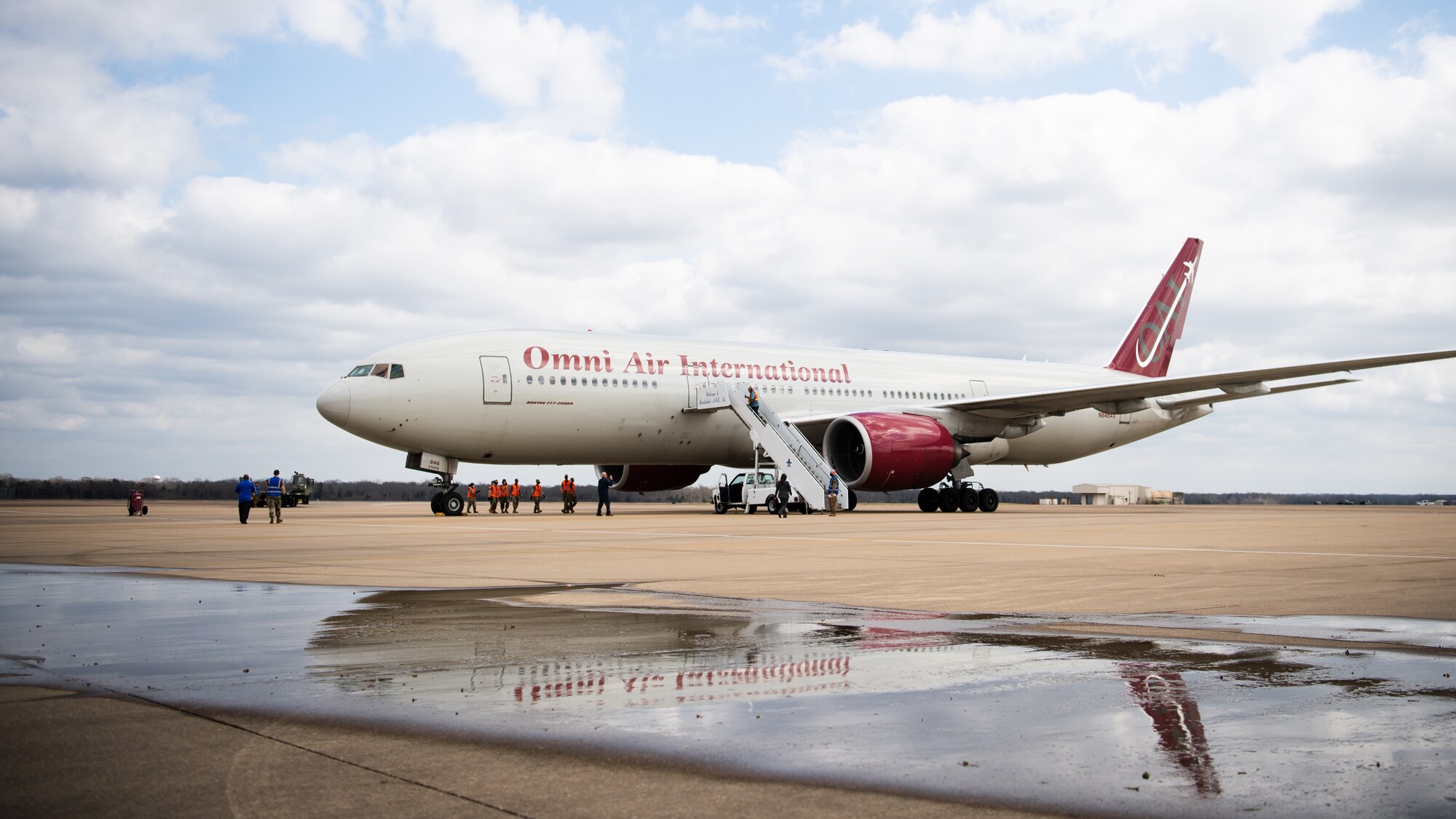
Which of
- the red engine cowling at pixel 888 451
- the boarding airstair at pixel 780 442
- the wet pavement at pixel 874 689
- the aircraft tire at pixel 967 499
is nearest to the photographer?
the wet pavement at pixel 874 689

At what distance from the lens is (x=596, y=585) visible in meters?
9.13

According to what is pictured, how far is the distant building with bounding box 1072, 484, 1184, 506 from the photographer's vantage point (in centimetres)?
6562

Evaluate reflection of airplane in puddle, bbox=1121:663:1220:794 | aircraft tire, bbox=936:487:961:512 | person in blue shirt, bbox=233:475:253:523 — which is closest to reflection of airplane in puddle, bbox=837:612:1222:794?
reflection of airplane in puddle, bbox=1121:663:1220:794

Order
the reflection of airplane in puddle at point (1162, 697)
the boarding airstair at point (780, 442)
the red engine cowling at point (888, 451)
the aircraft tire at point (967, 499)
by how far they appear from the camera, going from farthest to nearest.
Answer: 1. the aircraft tire at point (967, 499)
2. the red engine cowling at point (888, 451)
3. the boarding airstair at point (780, 442)
4. the reflection of airplane in puddle at point (1162, 697)

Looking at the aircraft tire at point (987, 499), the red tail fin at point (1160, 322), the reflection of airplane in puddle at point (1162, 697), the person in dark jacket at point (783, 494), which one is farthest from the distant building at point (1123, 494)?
the reflection of airplane in puddle at point (1162, 697)

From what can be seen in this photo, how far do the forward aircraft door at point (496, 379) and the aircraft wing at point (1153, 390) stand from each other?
1195 cm

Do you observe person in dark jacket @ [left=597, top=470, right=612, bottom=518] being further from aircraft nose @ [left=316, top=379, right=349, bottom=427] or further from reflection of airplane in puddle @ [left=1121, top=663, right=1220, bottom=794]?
reflection of airplane in puddle @ [left=1121, top=663, right=1220, bottom=794]

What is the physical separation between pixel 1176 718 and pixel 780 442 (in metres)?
22.9

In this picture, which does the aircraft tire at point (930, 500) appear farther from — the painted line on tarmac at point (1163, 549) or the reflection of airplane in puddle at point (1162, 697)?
the reflection of airplane in puddle at point (1162, 697)

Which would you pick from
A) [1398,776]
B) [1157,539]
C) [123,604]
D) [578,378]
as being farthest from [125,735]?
[578,378]

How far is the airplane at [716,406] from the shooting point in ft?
80.1

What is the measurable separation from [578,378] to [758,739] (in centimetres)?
2258

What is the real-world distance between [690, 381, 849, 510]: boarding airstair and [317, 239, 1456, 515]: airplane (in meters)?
0.05

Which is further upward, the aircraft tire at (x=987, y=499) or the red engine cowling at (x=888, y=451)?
the red engine cowling at (x=888, y=451)
